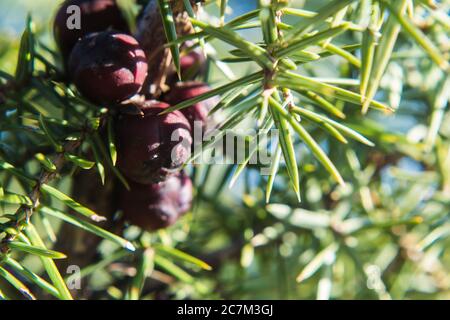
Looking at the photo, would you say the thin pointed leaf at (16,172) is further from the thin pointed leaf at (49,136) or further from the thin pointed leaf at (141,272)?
the thin pointed leaf at (141,272)

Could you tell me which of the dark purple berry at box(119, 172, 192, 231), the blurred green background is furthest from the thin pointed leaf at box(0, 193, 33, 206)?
the blurred green background

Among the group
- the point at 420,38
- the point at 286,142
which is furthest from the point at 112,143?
the point at 420,38

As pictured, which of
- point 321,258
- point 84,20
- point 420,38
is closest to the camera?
point 420,38

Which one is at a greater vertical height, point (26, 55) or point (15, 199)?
point (26, 55)

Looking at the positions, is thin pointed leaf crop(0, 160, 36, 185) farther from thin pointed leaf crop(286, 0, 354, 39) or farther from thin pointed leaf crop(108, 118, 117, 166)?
thin pointed leaf crop(286, 0, 354, 39)

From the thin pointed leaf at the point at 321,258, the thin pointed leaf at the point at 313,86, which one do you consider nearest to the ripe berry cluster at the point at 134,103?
the thin pointed leaf at the point at 313,86

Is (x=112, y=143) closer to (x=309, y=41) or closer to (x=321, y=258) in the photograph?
(x=309, y=41)

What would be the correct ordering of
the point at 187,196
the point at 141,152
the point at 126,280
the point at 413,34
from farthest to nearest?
the point at 126,280 < the point at 187,196 < the point at 141,152 < the point at 413,34

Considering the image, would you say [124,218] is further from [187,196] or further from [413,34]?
[413,34]

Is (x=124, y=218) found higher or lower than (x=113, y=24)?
lower

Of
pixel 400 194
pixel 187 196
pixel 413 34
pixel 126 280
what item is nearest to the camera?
pixel 413 34

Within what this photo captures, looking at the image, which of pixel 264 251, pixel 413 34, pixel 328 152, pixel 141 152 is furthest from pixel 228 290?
pixel 413 34
